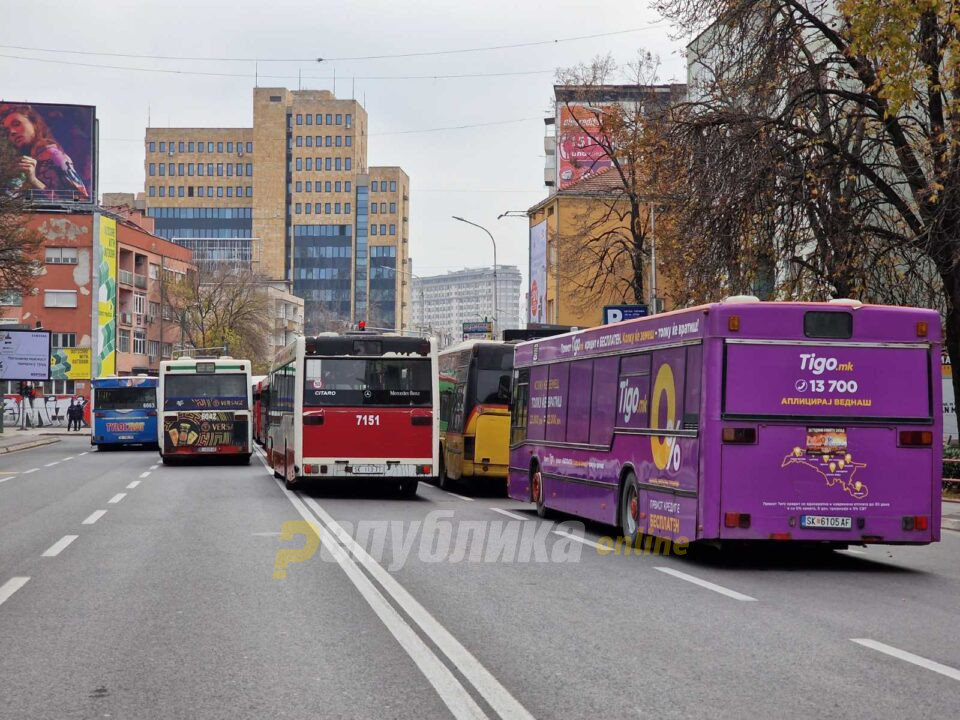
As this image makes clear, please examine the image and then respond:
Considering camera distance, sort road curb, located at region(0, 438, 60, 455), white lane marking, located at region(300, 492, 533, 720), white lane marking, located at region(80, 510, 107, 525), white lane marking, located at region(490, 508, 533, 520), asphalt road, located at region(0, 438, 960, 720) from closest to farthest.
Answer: white lane marking, located at region(300, 492, 533, 720) → asphalt road, located at region(0, 438, 960, 720) → white lane marking, located at region(80, 510, 107, 525) → white lane marking, located at region(490, 508, 533, 520) → road curb, located at region(0, 438, 60, 455)

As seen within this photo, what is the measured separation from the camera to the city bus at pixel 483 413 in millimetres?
25719

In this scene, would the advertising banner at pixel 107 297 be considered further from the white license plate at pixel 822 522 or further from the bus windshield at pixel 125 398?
the white license plate at pixel 822 522

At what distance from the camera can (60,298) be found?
315 ft

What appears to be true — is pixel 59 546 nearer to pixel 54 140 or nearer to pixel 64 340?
pixel 54 140

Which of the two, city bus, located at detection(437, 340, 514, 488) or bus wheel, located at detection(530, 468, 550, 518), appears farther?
city bus, located at detection(437, 340, 514, 488)

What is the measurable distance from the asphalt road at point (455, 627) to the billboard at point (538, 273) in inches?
2361

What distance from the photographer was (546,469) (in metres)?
19.3

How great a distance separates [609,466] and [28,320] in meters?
85.4

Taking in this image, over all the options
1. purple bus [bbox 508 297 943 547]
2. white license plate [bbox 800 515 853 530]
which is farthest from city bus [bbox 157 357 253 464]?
white license plate [bbox 800 515 853 530]

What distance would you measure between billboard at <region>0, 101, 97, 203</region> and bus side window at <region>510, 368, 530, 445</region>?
73.0 metres

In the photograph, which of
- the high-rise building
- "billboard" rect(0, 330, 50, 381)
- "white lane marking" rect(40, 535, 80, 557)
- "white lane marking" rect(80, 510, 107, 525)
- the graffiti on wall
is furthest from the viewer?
the high-rise building

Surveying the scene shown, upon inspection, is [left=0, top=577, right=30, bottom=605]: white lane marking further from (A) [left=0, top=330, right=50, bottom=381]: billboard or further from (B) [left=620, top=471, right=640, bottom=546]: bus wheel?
(A) [left=0, top=330, right=50, bottom=381]: billboard

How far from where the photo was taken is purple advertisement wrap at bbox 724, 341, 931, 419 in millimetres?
13086

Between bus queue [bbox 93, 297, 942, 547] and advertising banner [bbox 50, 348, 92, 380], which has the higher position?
advertising banner [bbox 50, 348, 92, 380]
